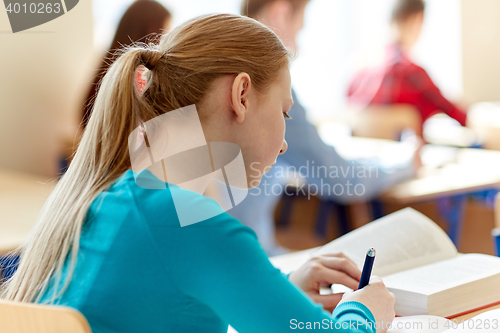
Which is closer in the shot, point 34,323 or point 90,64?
point 34,323

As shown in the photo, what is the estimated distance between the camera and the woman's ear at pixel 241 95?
0.69 meters

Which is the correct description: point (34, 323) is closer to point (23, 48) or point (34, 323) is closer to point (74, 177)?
point (74, 177)

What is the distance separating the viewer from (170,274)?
0.55 m

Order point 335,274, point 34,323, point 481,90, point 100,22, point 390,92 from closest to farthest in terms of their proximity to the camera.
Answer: point 34,323 → point 335,274 → point 390,92 → point 100,22 → point 481,90

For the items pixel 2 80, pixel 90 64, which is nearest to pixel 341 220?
pixel 90 64

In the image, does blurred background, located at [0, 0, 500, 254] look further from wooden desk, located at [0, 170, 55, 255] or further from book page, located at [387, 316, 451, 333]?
book page, located at [387, 316, 451, 333]

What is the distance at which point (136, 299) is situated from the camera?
0.56 metres

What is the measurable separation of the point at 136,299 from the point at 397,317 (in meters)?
0.40

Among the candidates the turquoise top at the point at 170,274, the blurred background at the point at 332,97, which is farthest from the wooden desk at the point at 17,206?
the turquoise top at the point at 170,274

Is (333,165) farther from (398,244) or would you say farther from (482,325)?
(482,325)

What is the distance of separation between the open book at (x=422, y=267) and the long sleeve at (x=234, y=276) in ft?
0.82

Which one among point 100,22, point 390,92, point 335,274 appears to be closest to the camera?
point 335,274

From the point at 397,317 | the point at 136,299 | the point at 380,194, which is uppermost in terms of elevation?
Result: the point at 136,299

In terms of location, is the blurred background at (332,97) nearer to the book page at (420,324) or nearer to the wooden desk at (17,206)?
the wooden desk at (17,206)
